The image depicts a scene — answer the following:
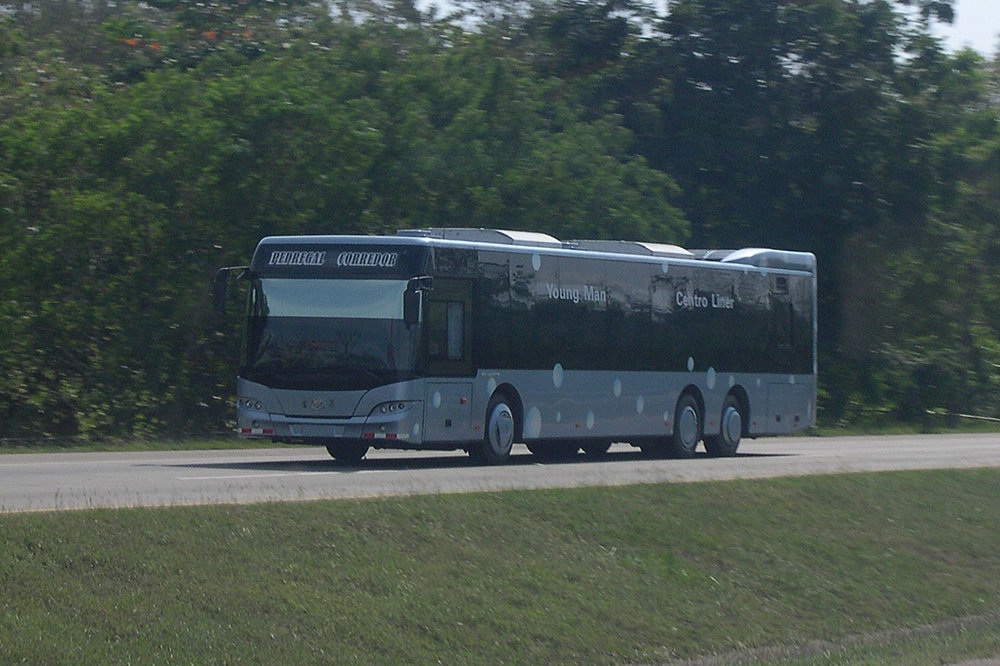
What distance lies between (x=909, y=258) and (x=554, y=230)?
632 inches

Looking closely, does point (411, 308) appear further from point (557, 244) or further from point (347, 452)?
point (557, 244)

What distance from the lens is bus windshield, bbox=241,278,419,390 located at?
2020 centimetres

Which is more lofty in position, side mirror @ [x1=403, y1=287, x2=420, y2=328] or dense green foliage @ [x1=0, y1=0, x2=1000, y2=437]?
dense green foliage @ [x1=0, y1=0, x2=1000, y2=437]

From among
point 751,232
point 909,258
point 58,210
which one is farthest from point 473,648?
point 909,258

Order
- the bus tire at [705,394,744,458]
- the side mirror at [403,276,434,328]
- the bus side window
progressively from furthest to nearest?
the bus tire at [705,394,744,458], the bus side window, the side mirror at [403,276,434,328]

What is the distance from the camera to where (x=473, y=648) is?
37.5ft

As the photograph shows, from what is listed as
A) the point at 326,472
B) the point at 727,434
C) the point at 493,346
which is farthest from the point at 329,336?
the point at 727,434

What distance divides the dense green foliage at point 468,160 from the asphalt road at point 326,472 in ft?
16.4

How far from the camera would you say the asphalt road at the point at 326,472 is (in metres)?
15.2

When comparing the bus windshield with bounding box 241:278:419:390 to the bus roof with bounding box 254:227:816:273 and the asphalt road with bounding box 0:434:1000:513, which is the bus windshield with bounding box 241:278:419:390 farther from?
the asphalt road with bounding box 0:434:1000:513

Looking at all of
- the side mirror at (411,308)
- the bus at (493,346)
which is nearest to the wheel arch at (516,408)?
the bus at (493,346)

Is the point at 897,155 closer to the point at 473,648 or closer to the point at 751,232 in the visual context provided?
the point at 751,232

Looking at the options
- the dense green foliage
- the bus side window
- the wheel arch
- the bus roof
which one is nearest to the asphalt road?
the wheel arch

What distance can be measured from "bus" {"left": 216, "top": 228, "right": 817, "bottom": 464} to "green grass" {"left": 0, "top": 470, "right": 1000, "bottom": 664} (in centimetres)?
381
